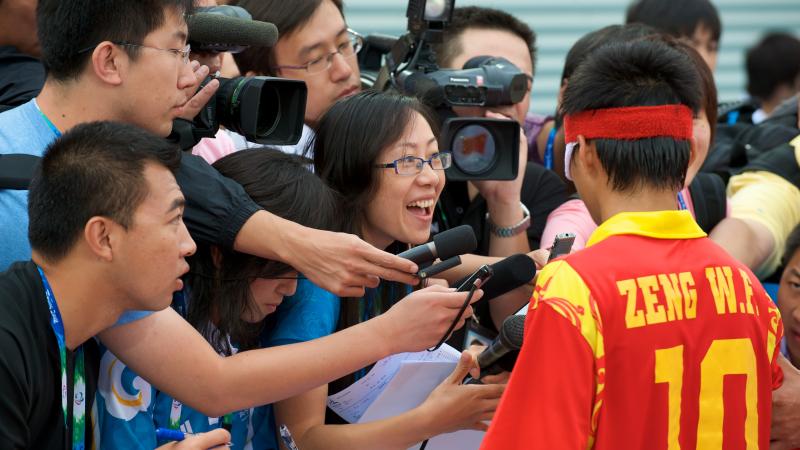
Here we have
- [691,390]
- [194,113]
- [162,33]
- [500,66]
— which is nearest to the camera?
[691,390]

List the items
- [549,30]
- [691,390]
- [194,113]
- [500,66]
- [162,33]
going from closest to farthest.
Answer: [691,390]
[162,33]
[194,113]
[500,66]
[549,30]

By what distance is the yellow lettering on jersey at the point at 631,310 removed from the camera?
7.31 ft

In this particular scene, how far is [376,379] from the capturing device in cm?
282

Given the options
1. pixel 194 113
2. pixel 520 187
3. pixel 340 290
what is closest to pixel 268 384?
pixel 340 290

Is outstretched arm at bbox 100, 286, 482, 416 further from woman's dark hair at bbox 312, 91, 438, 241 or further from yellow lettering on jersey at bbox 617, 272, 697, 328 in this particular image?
woman's dark hair at bbox 312, 91, 438, 241

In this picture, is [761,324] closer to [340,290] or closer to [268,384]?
[340,290]

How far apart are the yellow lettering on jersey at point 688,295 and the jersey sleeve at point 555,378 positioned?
0.20 meters

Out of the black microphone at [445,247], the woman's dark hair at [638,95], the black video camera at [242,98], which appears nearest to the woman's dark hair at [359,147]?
the black video camera at [242,98]

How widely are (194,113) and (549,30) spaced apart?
6.25 meters

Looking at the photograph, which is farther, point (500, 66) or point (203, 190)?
point (500, 66)

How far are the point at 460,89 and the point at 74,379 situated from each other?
60.8 inches

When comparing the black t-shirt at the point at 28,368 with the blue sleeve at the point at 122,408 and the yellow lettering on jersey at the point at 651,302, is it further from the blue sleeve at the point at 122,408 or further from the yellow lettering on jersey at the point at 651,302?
the yellow lettering on jersey at the point at 651,302

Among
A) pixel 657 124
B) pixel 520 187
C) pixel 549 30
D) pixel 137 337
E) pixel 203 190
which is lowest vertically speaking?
pixel 549 30

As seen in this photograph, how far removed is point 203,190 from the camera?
2.51 metres
